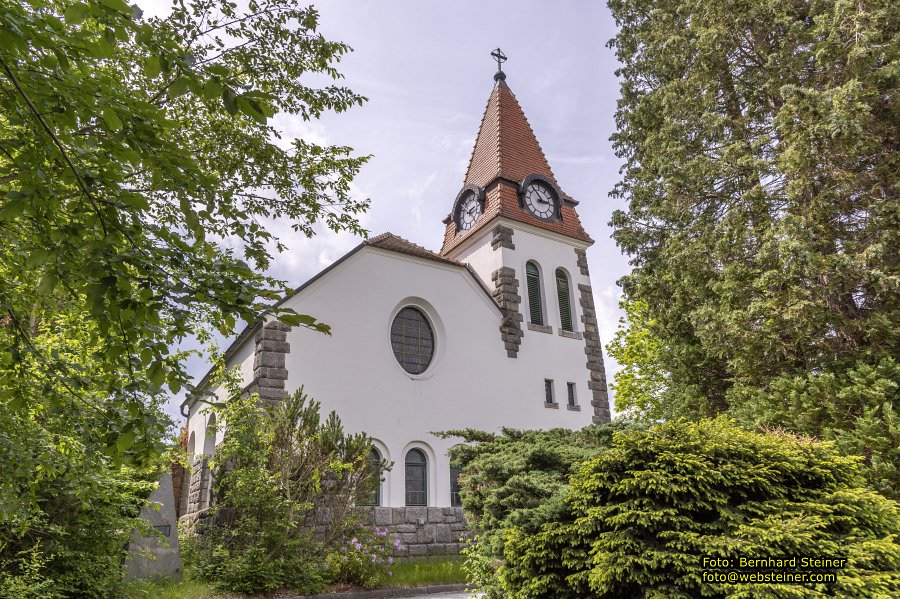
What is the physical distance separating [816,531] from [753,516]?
1.82ft

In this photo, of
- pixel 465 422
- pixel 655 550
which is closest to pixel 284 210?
pixel 655 550

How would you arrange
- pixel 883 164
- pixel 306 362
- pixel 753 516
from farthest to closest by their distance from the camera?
pixel 306 362 < pixel 883 164 < pixel 753 516

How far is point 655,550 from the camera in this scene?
444 cm

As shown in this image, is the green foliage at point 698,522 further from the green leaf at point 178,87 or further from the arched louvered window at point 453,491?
the arched louvered window at point 453,491

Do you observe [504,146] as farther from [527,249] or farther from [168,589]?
[168,589]

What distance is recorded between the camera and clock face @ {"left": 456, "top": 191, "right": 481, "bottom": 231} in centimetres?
1964

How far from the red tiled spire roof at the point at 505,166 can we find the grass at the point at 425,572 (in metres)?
10.7

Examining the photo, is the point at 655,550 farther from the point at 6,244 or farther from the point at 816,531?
the point at 6,244

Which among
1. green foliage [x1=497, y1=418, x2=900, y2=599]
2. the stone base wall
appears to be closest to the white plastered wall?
the stone base wall

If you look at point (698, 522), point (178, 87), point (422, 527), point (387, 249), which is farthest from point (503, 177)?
point (178, 87)

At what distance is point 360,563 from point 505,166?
565 inches

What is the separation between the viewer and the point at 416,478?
13.7 metres

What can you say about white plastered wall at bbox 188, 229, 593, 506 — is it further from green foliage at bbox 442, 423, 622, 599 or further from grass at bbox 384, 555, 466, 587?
green foliage at bbox 442, 423, 622, 599

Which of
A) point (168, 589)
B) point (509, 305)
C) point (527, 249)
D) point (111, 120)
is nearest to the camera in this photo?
point (111, 120)
